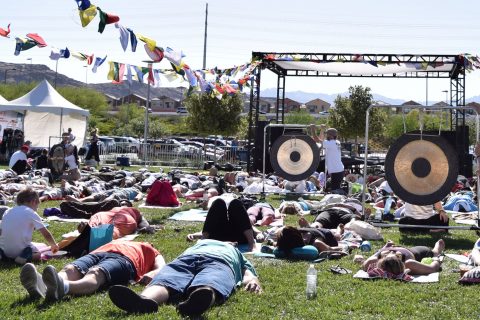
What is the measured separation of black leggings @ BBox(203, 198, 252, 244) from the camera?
8930 millimetres

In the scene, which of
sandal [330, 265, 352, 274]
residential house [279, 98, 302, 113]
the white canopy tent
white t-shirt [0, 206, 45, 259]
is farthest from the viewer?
residential house [279, 98, 302, 113]

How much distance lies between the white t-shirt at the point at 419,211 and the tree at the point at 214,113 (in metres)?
26.2

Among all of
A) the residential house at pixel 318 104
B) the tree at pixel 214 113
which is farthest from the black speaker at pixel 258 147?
the residential house at pixel 318 104

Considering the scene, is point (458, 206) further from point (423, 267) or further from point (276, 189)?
point (423, 267)

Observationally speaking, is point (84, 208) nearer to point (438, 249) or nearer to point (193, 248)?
point (193, 248)

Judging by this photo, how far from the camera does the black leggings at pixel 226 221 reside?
893cm

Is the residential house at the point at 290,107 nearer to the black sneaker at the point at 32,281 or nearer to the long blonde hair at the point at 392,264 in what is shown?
the long blonde hair at the point at 392,264

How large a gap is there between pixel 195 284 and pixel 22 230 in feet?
9.94

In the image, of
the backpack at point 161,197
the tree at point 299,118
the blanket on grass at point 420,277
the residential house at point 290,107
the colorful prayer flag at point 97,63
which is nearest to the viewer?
the blanket on grass at point 420,277

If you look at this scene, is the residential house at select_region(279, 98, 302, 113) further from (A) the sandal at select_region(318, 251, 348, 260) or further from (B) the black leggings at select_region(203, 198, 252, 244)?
(A) the sandal at select_region(318, 251, 348, 260)

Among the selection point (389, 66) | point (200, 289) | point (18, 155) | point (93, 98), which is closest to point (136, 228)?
point (200, 289)

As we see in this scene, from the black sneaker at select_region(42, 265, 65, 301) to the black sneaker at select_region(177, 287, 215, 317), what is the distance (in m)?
1.16

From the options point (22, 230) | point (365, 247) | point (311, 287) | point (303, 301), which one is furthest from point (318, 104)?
point (303, 301)

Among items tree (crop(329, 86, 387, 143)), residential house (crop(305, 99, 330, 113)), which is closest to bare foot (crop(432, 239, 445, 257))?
tree (crop(329, 86, 387, 143))
